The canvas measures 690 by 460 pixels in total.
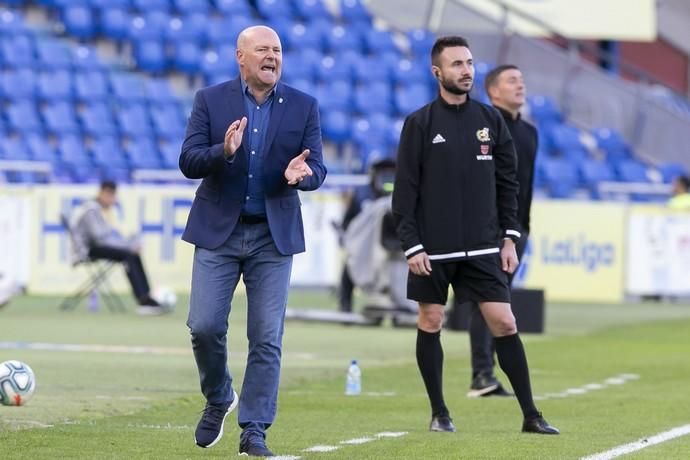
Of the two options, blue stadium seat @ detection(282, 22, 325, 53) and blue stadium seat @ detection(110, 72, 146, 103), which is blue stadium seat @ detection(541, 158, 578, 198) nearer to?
blue stadium seat @ detection(282, 22, 325, 53)

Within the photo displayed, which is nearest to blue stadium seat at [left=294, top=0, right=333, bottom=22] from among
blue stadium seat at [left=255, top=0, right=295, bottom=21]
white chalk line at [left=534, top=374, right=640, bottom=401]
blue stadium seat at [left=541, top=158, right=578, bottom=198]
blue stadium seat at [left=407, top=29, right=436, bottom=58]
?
blue stadium seat at [left=255, top=0, right=295, bottom=21]

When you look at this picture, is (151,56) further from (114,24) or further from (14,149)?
(14,149)

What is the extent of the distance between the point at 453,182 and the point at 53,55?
75.5 feet

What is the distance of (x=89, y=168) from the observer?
1129 inches

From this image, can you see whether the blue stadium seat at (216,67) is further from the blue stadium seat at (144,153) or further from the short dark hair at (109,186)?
the short dark hair at (109,186)

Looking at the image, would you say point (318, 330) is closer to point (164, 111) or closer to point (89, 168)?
point (89, 168)

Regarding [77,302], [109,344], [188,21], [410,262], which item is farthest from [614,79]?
[410,262]

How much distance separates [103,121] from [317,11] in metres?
6.15

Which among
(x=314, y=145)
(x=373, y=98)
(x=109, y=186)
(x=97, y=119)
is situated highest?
(x=373, y=98)

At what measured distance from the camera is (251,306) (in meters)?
8.62

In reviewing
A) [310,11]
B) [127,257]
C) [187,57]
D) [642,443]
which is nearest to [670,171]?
[310,11]

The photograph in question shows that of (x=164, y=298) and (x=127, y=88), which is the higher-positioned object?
(x=127, y=88)

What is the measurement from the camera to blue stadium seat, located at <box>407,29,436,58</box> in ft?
114

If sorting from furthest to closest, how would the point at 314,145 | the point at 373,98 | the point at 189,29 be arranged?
1. the point at 189,29
2. the point at 373,98
3. the point at 314,145
